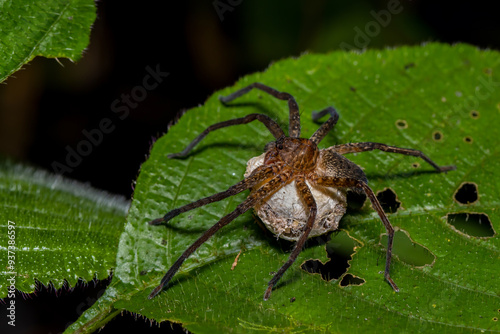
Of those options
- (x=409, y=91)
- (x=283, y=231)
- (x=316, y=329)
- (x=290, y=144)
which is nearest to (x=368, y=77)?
(x=409, y=91)

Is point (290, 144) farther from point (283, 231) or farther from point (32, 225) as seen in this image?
point (32, 225)

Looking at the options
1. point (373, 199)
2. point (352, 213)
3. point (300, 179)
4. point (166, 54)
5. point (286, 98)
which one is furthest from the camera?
point (166, 54)

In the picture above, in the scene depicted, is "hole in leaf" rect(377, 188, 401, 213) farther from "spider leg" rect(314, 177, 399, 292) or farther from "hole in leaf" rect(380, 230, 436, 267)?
"spider leg" rect(314, 177, 399, 292)

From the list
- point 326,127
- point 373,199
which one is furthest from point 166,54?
point 373,199

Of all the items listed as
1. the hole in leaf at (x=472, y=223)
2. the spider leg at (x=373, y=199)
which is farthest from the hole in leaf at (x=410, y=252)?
the hole in leaf at (x=472, y=223)

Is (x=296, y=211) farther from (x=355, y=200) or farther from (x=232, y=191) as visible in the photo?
(x=355, y=200)

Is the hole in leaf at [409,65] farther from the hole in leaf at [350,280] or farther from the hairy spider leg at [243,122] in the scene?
the hole in leaf at [350,280]
